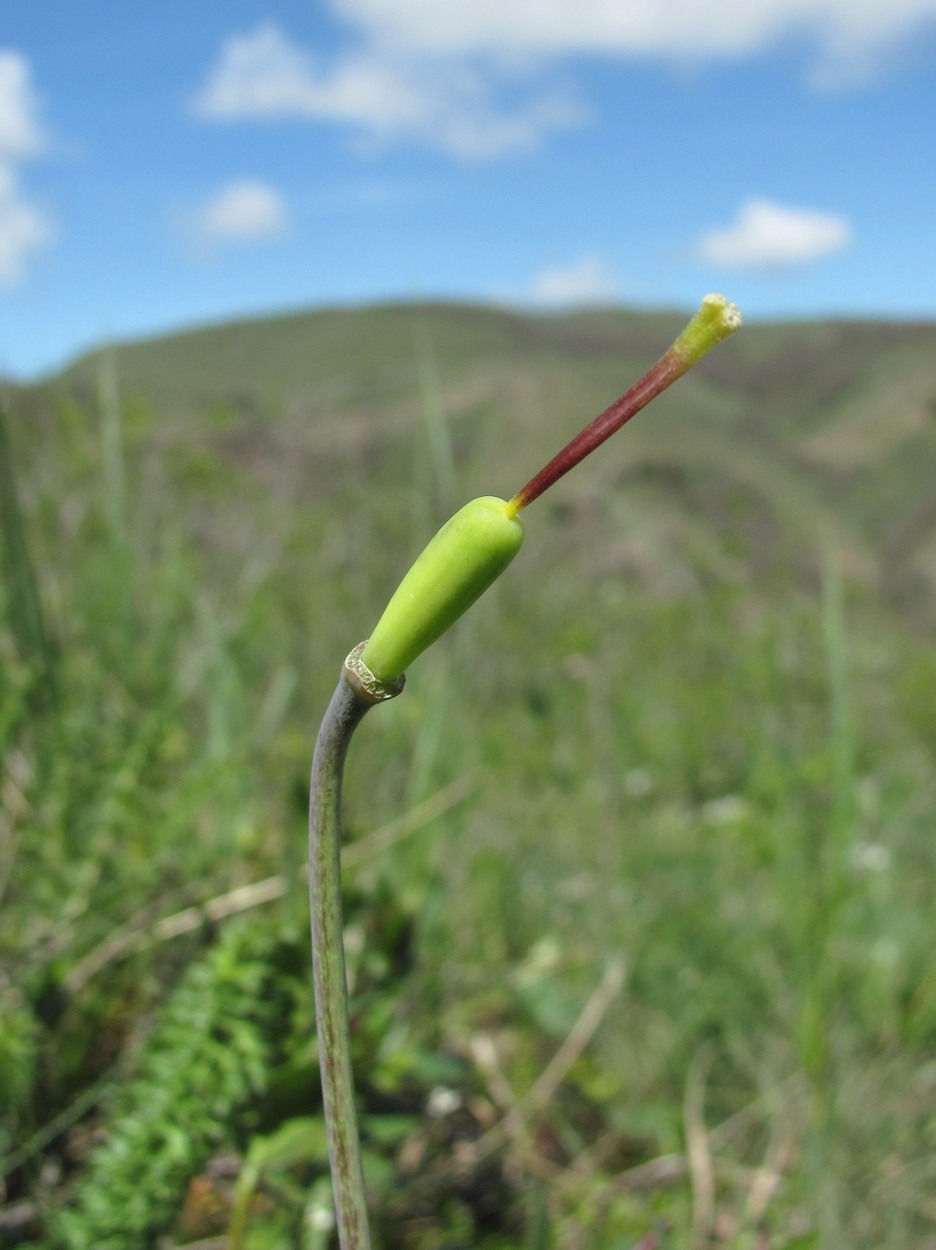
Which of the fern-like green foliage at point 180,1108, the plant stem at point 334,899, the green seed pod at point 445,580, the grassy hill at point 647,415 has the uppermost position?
the grassy hill at point 647,415

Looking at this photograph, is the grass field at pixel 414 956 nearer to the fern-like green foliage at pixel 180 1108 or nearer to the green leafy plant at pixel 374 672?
the fern-like green foliage at pixel 180 1108

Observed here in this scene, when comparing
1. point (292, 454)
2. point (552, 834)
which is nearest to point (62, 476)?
point (292, 454)

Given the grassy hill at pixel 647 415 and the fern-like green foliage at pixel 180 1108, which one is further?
the grassy hill at pixel 647 415

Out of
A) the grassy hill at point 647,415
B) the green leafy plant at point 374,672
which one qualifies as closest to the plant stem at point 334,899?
the green leafy plant at point 374,672

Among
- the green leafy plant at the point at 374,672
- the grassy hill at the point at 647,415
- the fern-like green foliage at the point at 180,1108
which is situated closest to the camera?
the green leafy plant at the point at 374,672

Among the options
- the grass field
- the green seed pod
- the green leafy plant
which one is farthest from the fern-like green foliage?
the green seed pod

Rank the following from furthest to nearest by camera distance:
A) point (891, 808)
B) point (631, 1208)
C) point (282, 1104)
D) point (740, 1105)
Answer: point (891, 808), point (740, 1105), point (631, 1208), point (282, 1104)

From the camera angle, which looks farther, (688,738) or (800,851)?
(688,738)

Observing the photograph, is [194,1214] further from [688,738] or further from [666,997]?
[688,738]
